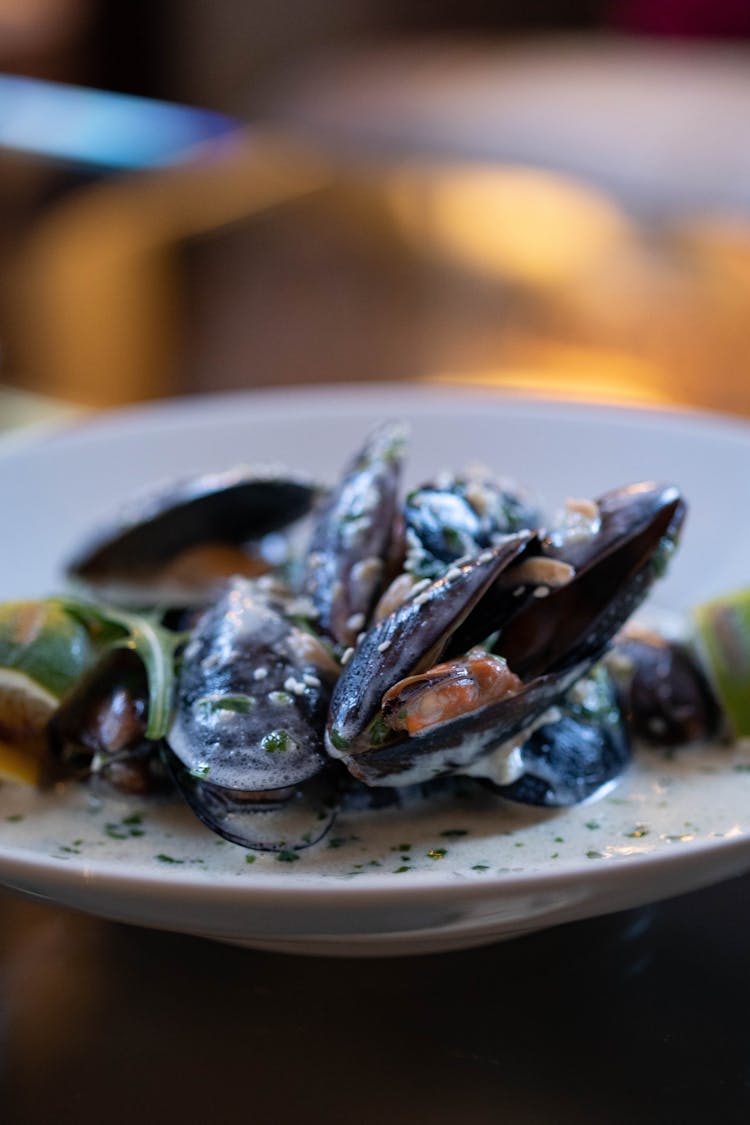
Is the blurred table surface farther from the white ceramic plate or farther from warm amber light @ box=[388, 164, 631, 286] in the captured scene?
warm amber light @ box=[388, 164, 631, 286]

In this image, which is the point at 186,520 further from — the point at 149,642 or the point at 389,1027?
the point at 389,1027

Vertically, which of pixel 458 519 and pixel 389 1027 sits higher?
pixel 458 519

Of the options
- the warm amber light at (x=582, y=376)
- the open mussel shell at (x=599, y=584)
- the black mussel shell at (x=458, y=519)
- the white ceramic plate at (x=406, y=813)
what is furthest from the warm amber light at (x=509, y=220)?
the open mussel shell at (x=599, y=584)

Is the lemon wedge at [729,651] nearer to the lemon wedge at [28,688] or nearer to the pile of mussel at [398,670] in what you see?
the pile of mussel at [398,670]

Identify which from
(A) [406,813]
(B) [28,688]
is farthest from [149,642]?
(A) [406,813]

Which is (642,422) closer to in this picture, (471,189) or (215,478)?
(215,478)

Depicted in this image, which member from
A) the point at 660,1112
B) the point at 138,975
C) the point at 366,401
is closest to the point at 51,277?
the point at 366,401
